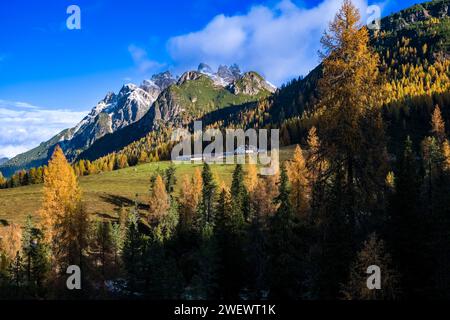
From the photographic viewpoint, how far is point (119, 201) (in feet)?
355

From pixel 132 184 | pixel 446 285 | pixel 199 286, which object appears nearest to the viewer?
pixel 446 285

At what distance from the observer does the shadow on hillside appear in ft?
341

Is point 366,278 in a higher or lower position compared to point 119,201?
lower

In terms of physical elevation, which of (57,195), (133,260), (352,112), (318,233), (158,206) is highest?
(352,112)

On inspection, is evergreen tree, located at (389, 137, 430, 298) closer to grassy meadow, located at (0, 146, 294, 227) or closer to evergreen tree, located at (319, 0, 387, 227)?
evergreen tree, located at (319, 0, 387, 227)

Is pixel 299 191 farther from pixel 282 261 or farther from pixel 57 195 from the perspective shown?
pixel 57 195

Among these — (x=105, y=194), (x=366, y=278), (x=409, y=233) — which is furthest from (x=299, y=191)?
(x=105, y=194)

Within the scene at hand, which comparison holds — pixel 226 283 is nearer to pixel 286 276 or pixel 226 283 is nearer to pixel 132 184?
pixel 286 276

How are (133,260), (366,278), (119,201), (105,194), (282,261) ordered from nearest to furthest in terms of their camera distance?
(366,278), (282,261), (133,260), (119,201), (105,194)

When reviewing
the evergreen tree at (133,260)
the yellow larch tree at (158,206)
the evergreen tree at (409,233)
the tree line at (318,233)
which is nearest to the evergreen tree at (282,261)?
the tree line at (318,233)

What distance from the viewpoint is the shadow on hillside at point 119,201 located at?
104 m

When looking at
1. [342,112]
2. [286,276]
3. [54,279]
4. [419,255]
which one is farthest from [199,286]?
[342,112]
